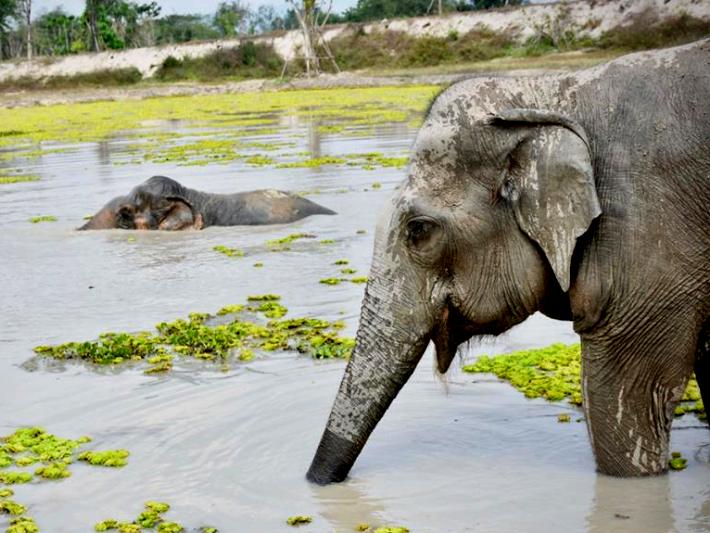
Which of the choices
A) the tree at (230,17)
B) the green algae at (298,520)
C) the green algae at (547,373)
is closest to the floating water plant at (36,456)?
A: the green algae at (298,520)

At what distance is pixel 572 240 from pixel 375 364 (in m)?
1.03

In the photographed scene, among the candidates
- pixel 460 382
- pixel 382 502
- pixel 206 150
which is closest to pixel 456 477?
pixel 382 502

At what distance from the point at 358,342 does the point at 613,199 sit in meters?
1.26

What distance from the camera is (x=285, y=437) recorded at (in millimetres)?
6375

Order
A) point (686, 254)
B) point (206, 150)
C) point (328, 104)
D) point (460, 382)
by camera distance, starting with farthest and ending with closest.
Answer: point (328, 104), point (206, 150), point (460, 382), point (686, 254)

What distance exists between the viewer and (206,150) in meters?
25.4

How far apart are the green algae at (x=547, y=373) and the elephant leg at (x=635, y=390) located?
4.40 feet

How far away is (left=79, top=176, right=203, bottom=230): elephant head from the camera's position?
14508 mm

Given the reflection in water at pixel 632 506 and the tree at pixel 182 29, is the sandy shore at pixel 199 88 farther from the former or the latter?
the tree at pixel 182 29

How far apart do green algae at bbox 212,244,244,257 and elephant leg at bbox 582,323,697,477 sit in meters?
7.61

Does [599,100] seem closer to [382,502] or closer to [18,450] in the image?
[382,502]

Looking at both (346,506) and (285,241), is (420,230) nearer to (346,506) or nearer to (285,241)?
(346,506)

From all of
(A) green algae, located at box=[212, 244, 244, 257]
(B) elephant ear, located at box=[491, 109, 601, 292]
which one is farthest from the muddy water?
(B) elephant ear, located at box=[491, 109, 601, 292]

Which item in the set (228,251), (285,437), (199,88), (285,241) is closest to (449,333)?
(285,437)
